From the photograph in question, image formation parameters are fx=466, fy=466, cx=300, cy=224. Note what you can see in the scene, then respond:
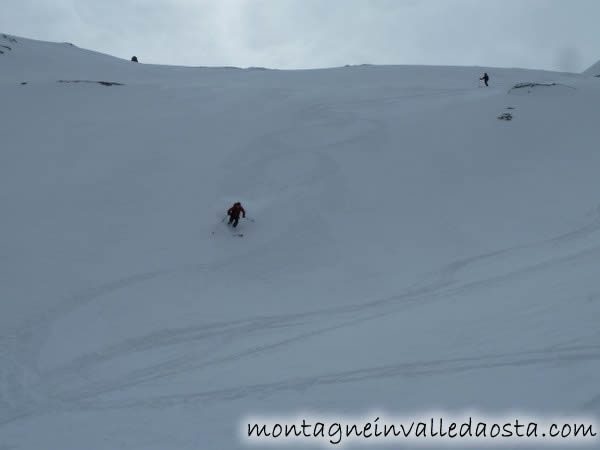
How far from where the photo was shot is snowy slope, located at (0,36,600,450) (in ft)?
23.7

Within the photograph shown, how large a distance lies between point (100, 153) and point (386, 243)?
485 inches

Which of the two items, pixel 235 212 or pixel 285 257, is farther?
pixel 235 212

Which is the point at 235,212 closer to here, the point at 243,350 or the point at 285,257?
the point at 285,257

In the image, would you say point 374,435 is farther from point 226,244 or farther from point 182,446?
point 226,244

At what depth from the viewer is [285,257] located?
1402 cm

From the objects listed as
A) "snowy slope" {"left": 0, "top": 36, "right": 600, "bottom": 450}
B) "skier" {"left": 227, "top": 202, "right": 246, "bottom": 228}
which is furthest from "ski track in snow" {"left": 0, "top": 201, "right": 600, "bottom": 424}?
"skier" {"left": 227, "top": 202, "right": 246, "bottom": 228}

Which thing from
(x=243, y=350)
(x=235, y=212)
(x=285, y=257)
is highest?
(x=235, y=212)

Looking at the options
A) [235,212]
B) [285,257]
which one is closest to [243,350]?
[285,257]

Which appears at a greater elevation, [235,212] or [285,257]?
[235,212]

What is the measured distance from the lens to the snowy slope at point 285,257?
722cm

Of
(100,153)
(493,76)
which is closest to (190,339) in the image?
(100,153)

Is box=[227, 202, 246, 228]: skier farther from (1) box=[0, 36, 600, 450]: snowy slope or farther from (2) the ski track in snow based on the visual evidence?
(2) the ski track in snow

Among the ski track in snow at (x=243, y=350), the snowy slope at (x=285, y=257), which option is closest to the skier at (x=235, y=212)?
the snowy slope at (x=285, y=257)

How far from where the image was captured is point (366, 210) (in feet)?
53.2
